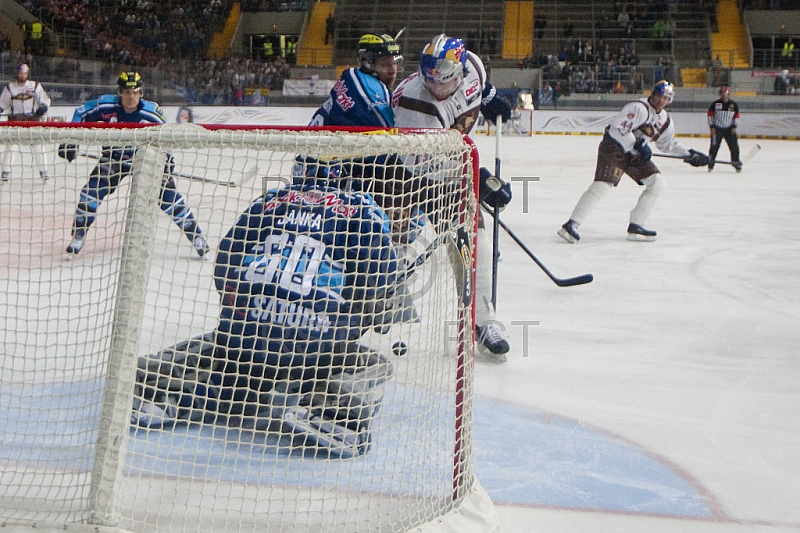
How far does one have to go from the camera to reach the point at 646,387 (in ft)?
10.0

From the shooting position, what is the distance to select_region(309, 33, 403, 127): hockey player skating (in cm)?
366

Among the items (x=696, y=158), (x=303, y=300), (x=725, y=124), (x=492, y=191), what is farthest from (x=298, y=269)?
(x=725, y=124)

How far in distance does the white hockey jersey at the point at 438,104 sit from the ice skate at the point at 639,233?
2.80 meters

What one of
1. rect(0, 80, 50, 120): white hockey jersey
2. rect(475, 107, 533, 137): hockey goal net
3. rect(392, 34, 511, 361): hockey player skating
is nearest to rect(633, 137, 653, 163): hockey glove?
rect(392, 34, 511, 361): hockey player skating

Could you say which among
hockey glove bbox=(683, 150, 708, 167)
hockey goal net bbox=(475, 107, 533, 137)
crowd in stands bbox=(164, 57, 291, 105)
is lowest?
hockey glove bbox=(683, 150, 708, 167)

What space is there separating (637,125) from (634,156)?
23 centimetres

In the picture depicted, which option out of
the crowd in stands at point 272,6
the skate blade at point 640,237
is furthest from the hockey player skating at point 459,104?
the crowd in stands at point 272,6

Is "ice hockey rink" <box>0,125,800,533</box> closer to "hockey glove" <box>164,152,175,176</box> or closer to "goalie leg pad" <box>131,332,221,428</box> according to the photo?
"hockey glove" <box>164,152,175,176</box>

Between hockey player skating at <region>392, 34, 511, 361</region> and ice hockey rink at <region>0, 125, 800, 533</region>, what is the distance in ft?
0.57

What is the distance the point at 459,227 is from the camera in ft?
7.03

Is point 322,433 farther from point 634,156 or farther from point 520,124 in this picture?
point 520,124

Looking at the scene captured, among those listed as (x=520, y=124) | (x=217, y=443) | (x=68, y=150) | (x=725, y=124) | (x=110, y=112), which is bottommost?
(x=217, y=443)

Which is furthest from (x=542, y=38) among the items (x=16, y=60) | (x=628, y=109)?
(x=628, y=109)

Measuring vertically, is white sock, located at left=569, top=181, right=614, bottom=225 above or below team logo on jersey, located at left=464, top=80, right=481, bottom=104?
below
